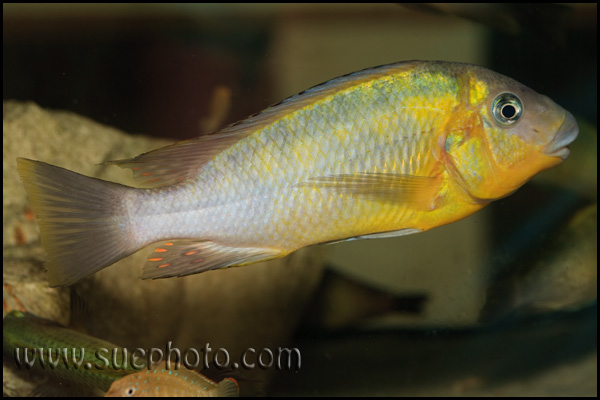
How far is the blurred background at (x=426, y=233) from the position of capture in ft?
6.87

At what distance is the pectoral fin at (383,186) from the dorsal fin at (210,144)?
0.65 feet

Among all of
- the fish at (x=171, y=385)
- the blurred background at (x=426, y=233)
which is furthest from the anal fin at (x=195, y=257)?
the blurred background at (x=426, y=233)

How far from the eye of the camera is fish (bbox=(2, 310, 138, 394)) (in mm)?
1392

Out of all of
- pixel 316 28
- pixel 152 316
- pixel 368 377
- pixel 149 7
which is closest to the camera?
pixel 152 316

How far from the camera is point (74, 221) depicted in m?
1.17

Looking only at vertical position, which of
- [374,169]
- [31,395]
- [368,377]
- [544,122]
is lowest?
[368,377]

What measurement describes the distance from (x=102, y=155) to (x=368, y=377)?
5.67 ft

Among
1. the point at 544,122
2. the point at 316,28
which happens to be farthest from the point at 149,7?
the point at 544,122

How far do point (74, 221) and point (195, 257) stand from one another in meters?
0.31

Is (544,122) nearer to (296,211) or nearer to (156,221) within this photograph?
(296,211)

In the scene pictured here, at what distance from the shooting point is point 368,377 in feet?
8.31

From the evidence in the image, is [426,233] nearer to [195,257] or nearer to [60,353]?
[195,257]

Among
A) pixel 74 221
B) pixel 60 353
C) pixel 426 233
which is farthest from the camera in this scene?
pixel 426 233

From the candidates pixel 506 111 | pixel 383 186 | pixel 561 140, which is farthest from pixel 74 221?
pixel 561 140
